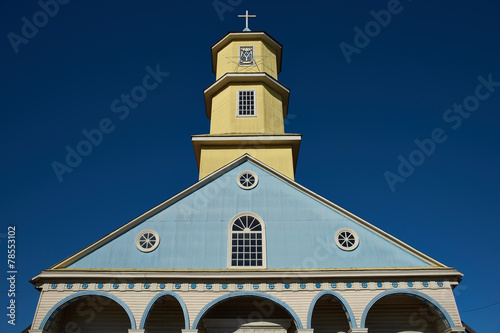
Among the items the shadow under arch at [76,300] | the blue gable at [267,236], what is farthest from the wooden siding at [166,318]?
the blue gable at [267,236]

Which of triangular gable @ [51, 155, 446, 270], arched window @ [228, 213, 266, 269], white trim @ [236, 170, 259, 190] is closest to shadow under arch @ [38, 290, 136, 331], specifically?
triangular gable @ [51, 155, 446, 270]

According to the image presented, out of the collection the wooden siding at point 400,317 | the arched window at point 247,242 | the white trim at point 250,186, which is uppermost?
the white trim at point 250,186

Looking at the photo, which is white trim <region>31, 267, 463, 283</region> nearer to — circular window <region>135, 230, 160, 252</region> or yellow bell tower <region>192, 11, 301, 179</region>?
circular window <region>135, 230, 160, 252</region>

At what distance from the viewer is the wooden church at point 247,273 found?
15.7 meters

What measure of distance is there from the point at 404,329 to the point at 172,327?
885 centimetres

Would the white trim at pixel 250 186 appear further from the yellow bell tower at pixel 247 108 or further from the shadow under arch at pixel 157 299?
the shadow under arch at pixel 157 299

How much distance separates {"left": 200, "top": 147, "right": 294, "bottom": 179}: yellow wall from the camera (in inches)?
881

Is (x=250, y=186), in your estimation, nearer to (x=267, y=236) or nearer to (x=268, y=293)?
(x=267, y=236)

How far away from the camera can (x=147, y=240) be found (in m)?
17.2

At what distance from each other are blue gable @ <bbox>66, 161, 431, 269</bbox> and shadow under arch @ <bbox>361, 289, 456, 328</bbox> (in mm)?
1043

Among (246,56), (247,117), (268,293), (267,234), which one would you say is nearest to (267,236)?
(267,234)

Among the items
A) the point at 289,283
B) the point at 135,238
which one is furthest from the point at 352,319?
the point at 135,238

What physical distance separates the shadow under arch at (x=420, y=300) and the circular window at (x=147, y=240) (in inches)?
324

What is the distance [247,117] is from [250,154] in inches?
106
